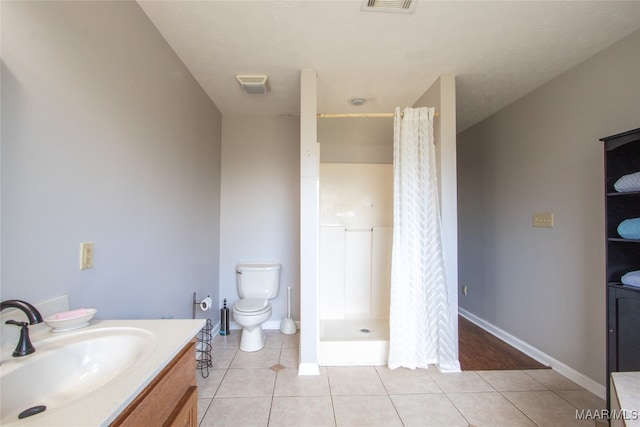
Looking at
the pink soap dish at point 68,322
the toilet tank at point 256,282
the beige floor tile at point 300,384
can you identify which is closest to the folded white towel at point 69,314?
the pink soap dish at point 68,322

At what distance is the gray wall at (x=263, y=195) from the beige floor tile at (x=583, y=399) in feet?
7.45

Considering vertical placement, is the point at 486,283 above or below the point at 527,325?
above

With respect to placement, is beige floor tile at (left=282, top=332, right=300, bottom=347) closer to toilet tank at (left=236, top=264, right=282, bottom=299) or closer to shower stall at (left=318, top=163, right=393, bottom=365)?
shower stall at (left=318, top=163, right=393, bottom=365)

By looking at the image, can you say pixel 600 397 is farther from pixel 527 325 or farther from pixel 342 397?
pixel 342 397

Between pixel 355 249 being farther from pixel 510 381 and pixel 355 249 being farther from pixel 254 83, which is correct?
pixel 254 83

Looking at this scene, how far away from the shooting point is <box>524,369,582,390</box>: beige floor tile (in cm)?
196

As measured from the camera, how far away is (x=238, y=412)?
1.67 meters

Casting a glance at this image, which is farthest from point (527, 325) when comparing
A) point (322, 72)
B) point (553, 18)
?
point (322, 72)

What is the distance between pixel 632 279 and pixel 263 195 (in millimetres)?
2844

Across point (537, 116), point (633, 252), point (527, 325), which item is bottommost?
point (527, 325)

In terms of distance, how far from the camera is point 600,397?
6.00 ft

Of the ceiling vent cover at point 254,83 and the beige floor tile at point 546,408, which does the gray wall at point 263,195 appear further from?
the beige floor tile at point 546,408

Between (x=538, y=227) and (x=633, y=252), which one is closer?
(x=633, y=252)

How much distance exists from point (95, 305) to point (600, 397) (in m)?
3.05
